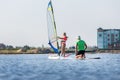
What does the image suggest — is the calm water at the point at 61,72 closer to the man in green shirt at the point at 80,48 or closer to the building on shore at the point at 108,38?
the man in green shirt at the point at 80,48

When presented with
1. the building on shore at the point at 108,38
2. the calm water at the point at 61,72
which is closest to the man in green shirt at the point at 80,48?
the calm water at the point at 61,72

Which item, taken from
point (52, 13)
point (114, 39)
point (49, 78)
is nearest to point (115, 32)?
point (114, 39)

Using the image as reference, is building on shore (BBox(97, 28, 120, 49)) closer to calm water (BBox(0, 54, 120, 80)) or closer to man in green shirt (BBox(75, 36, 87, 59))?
man in green shirt (BBox(75, 36, 87, 59))

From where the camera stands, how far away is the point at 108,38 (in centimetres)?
17250

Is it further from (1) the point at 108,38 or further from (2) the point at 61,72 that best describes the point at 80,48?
(1) the point at 108,38

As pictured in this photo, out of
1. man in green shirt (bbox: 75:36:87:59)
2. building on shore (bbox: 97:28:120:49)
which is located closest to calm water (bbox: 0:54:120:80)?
man in green shirt (bbox: 75:36:87:59)

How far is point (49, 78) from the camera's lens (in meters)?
21.4

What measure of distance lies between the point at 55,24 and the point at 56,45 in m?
2.62

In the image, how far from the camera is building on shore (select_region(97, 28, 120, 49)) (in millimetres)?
171137

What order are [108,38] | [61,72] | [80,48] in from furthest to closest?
[108,38], [80,48], [61,72]

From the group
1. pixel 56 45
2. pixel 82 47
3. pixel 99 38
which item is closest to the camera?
pixel 82 47

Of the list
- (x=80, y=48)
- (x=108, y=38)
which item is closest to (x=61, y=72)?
(x=80, y=48)

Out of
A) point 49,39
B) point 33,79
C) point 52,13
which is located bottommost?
point 33,79

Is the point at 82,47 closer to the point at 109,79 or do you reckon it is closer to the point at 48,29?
the point at 48,29
